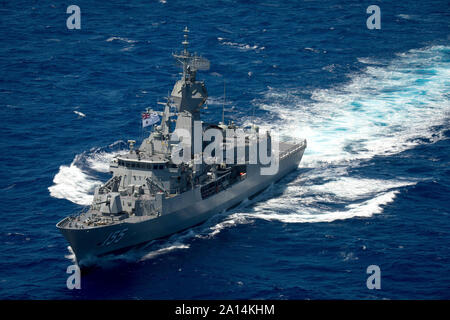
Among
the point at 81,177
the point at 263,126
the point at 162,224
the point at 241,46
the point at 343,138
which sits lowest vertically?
the point at 162,224

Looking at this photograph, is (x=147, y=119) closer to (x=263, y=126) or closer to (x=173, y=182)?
(x=173, y=182)

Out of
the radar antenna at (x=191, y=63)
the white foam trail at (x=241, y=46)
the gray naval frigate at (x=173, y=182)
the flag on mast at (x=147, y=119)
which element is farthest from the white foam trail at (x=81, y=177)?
the white foam trail at (x=241, y=46)

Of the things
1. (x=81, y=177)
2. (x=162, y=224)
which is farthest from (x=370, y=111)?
(x=162, y=224)

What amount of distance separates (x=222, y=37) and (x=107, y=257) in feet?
167

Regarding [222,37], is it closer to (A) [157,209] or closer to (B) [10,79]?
(B) [10,79]

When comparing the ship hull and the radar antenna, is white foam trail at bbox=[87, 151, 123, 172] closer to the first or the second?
the radar antenna

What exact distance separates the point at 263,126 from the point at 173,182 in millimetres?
20630

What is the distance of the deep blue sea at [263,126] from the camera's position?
44.7 meters

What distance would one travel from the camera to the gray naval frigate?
47.1 m

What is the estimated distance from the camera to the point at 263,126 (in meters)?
69.5

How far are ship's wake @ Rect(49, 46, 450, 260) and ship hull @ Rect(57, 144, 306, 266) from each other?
83cm

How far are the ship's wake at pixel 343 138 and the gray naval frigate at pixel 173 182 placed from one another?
1.53 m

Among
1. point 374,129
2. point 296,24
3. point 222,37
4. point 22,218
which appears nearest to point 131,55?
point 222,37
